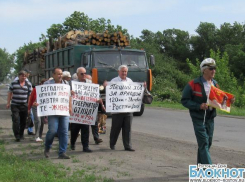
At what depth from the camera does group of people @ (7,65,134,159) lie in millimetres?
9047

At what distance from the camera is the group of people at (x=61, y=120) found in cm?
905

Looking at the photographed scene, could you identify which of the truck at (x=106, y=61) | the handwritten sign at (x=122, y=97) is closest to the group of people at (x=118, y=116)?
the handwritten sign at (x=122, y=97)

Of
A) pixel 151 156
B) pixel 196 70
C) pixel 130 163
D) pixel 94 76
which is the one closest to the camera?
pixel 130 163

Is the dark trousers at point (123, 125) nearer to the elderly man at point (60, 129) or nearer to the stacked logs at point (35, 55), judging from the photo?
the elderly man at point (60, 129)

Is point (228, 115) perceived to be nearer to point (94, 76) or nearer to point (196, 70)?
point (94, 76)

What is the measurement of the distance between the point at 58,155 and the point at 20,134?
3.03m

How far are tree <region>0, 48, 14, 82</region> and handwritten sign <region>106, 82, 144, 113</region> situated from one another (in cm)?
16548

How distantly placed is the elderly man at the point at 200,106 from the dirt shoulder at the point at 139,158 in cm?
61

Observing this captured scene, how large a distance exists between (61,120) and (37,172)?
1.67 meters

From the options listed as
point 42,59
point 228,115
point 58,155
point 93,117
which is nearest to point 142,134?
point 93,117

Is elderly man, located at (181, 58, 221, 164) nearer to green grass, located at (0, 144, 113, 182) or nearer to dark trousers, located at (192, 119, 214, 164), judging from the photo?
dark trousers, located at (192, 119, 214, 164)

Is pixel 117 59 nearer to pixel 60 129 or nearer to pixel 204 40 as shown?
pixel 60 129

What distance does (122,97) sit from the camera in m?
10.2

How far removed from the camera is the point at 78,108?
10133 millimetres
